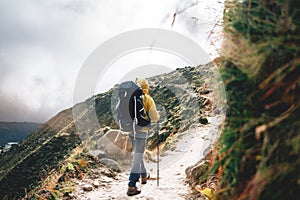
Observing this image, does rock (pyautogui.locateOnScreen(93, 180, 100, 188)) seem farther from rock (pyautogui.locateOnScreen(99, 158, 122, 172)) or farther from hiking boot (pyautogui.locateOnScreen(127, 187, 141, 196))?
hiking boot (pyautogui.locateOnScreen(127, 187, 141, 196))

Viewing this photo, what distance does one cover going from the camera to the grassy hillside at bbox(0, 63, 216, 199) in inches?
662

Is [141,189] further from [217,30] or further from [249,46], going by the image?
[249,46]

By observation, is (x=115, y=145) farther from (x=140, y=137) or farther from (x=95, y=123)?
(x=95, y=123)

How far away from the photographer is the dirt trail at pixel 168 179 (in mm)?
7011

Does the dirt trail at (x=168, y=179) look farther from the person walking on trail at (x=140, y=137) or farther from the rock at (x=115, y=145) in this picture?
the rock at (x=115, y=145)

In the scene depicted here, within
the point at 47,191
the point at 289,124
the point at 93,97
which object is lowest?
the point at 47,191

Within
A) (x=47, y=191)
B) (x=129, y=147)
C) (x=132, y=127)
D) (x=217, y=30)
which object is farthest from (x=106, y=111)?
(x=217, y=30)

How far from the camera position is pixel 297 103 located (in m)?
2.37

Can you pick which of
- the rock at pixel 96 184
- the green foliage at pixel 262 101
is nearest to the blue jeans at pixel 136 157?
the rock at pixel 96 184

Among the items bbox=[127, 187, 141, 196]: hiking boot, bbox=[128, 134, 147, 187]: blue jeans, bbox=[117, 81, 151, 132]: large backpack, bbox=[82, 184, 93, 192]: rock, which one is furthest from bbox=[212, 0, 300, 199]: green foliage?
bbox=[82, 184, 93, 192]: rock

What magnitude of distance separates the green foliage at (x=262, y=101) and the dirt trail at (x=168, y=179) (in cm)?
70

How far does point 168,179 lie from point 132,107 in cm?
317

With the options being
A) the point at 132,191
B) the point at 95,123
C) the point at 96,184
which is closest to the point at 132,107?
the point at 132,191

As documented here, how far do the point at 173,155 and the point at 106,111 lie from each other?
75.3 feet
